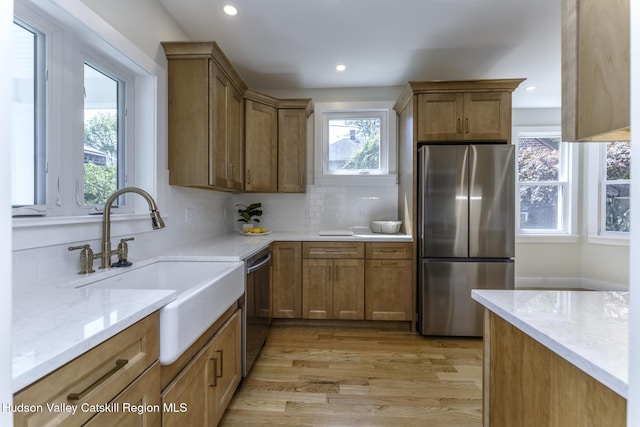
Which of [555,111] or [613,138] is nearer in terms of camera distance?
[613,138]

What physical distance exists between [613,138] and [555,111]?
458 centimetres

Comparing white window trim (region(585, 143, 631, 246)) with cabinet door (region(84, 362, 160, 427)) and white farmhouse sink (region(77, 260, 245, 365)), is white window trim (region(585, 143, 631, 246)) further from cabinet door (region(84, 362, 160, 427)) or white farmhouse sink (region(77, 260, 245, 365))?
cabinet door (region(84, 362, 160, 427))

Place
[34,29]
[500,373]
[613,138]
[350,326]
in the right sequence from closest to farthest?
[613,138], [500,373], [34,29], [350,326]

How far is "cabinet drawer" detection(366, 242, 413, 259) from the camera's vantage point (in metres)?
2.93

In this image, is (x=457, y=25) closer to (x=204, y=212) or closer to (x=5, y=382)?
(x=204, y=212)

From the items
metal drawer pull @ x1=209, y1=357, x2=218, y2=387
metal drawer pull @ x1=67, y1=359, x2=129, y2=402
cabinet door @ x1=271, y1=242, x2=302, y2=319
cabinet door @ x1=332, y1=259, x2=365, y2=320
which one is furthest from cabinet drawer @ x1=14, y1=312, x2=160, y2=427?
cabinet door @ x1=332, y1=259, x2=365, y2=320

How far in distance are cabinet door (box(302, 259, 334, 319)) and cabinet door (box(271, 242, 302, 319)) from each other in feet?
0.16

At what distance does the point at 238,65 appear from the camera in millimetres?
3148

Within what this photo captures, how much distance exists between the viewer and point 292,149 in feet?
11.0

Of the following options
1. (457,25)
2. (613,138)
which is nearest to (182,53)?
(457,25)

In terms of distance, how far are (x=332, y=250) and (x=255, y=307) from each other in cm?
101

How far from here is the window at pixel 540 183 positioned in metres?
Result: 4.31

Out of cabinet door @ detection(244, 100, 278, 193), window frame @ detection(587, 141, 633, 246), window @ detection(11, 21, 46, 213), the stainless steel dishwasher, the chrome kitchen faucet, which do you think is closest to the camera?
window @ detection(11, 21, 46, 213)

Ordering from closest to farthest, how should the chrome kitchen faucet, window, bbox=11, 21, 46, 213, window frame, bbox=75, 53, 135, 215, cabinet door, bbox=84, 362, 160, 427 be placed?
cabinet door, bbox=84, 362, 160, 427
window, bbox=11, 21, 46, 213
the chrome kitchen faucet
window frame, bbox=75, 53, 135, 215
